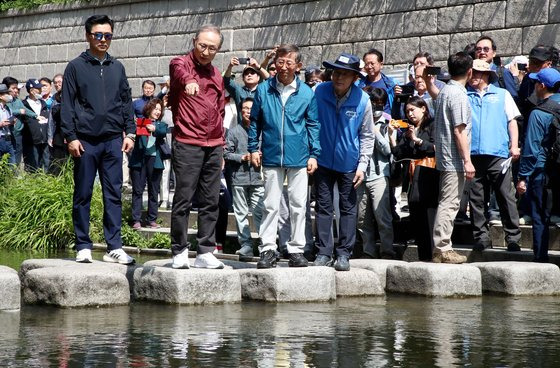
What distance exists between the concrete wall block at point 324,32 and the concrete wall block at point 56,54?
8.73 meters

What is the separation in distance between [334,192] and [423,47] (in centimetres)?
783

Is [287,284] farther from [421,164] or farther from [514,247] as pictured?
[514,247]

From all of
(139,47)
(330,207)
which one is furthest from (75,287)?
(139,47)

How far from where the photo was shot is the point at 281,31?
2188 cm

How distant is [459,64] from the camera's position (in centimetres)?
1057

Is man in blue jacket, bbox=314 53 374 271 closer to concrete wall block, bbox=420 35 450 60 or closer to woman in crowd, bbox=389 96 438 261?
woman in crowd, bbox=389 96 438 261

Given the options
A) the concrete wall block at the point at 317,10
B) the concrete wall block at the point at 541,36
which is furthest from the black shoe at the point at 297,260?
the concrete wall block at the point at 317,10

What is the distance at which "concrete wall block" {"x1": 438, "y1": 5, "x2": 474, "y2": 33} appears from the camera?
58.2 feet

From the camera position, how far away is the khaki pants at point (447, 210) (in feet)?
34.5

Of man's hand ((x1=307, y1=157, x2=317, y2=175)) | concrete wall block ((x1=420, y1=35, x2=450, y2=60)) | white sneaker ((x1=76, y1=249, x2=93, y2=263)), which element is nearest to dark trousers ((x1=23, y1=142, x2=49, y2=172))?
concrete wall block ((x1=420, y1=35, x2=450, y2=60))

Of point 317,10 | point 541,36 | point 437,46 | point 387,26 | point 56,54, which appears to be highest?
point 56,54

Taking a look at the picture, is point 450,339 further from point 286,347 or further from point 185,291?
point 185,291

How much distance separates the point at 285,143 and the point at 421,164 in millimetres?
1876

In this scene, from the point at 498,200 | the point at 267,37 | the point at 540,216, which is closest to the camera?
the point at 540,216
